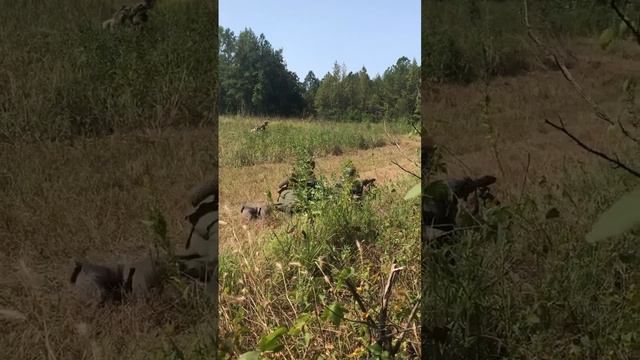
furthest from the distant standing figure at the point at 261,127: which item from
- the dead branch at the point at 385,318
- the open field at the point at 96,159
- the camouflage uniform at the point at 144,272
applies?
the dead branch at the point at 385,318

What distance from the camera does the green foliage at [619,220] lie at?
0.31 m

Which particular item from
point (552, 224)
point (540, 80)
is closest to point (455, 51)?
point (540, 80)

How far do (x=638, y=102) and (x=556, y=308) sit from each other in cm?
50

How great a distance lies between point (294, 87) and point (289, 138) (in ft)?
0.61

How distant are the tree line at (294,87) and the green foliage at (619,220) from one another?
4.25 feet

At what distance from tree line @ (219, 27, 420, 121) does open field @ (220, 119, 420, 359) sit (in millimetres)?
73

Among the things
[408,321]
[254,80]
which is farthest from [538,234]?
[254,80]

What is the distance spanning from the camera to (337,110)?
178cm

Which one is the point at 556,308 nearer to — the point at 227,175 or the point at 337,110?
the point at 337,110

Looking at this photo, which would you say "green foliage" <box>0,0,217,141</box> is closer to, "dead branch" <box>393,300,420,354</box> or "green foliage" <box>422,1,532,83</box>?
"green foliage" <box>422,1,532,83</box>

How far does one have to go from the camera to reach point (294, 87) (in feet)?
5.51

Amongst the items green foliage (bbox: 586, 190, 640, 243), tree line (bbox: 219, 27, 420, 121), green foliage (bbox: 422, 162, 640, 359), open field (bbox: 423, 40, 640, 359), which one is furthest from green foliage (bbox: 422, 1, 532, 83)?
green foliage (bbox: 586, 190, 640, 243)

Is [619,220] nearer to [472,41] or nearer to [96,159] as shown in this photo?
[472,41]

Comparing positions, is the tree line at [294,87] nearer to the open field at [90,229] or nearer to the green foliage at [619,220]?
the open field at [90,229]
